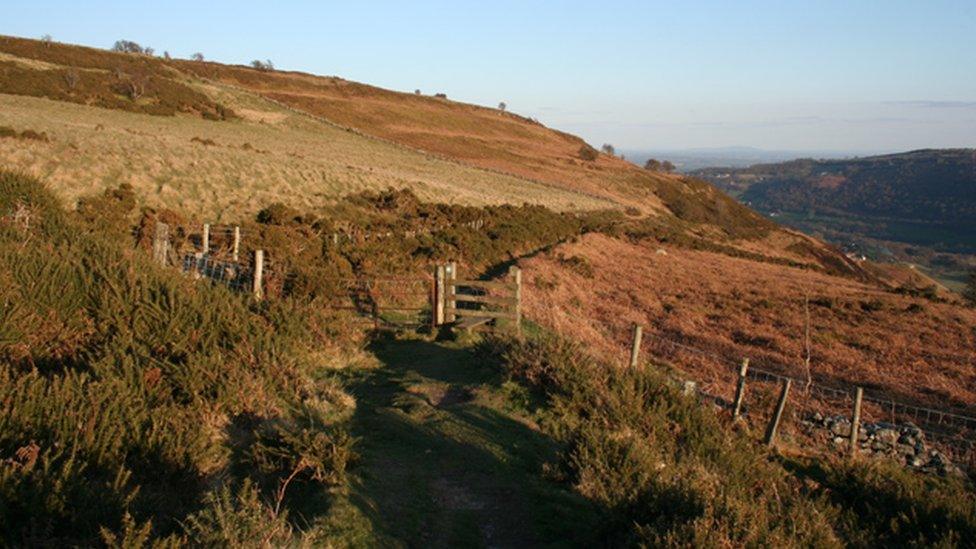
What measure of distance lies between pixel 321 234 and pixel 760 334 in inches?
580

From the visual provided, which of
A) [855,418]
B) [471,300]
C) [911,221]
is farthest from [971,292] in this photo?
[911,221]

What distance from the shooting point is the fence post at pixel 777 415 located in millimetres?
10602

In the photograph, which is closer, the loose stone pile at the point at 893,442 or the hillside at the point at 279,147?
the loose stone pile at the point at 893,442

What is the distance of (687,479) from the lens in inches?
266

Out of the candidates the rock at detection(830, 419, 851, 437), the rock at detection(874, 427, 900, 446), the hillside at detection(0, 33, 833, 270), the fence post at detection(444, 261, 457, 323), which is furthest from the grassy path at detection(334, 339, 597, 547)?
the hillside at detection(0, 33, 833, 270)

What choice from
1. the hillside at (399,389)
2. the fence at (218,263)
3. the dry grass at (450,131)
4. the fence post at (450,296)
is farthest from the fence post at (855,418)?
the dry grass at (450,131)

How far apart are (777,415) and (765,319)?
44.3 feet

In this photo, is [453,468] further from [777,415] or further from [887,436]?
[887,436]

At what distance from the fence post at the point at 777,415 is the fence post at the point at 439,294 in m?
6.62

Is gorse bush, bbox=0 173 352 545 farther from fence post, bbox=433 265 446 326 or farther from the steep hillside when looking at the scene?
the steep hillside

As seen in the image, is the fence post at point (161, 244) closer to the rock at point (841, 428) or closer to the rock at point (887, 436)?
the rock at point (841, 428)

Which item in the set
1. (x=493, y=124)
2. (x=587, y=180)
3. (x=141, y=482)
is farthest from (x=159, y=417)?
(x=493, y=124)

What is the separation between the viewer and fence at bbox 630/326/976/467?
11.5m

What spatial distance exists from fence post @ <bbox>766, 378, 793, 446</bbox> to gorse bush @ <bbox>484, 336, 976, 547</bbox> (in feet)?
1.41
